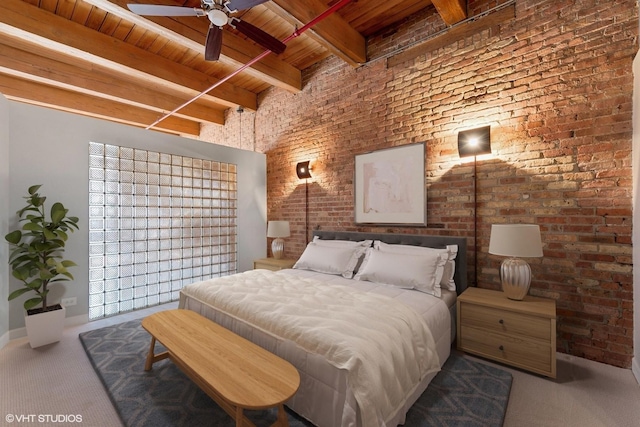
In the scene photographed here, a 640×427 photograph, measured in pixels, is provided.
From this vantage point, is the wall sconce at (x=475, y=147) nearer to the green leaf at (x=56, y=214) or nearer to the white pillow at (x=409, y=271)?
the white pillow at (x=409, y=271)

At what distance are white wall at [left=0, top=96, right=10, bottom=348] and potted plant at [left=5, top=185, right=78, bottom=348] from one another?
0.07 metres

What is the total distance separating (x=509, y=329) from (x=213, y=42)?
11.3 feet

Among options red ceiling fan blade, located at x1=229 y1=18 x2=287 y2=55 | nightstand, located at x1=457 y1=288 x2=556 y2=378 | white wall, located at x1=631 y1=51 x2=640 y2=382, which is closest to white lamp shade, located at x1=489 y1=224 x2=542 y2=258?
nightstand, located at x1=457 y1=288 x2=556 y2=378

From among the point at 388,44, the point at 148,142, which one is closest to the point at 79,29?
the point at 148,142

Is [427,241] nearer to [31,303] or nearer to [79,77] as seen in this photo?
[31,303]

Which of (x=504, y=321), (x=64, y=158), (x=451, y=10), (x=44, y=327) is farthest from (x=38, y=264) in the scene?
(x=451, y=10)

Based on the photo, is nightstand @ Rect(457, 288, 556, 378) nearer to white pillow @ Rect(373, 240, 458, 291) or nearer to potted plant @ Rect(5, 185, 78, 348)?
white pillow @ Rect(373, 240, 458, 291)

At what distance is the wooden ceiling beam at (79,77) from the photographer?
3.60 metres

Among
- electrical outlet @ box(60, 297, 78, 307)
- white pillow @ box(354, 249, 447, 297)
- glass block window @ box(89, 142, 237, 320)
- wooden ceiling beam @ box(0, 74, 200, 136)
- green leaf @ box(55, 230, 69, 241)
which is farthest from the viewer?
wooden ceiling beam @ box(0, 74, 200, 136)

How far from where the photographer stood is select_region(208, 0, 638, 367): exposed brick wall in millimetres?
2232

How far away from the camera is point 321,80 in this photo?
14.0 feet

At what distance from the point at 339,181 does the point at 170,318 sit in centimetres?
269

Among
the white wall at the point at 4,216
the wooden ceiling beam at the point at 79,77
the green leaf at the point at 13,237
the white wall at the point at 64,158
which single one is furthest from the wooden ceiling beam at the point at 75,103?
the green leaf at the point at 13,237

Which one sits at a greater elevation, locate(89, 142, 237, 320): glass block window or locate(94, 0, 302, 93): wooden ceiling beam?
locate(94, 0, 302, 93): wooden ceiling beam
